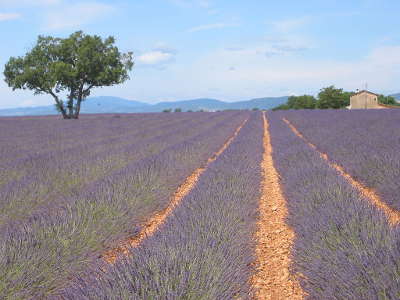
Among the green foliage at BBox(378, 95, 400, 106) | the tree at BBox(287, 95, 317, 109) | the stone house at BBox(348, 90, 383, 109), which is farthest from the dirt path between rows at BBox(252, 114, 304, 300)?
the green foliage at BBox(378, 95, 400, 106)

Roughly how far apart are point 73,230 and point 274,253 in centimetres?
173

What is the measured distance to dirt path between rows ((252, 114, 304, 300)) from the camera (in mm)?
2592

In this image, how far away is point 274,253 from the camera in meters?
3.30

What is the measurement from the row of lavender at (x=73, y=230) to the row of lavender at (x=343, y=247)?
1663 millimetres

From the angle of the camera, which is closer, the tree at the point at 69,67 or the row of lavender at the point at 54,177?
the row of lavender at the point at 54,177

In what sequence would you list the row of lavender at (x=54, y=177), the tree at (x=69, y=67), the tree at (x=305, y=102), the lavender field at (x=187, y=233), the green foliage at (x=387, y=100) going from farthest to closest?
the green foliage at (x=387, y=100)
the tree at (x=305, y=102)
the tree at (x=69, y=67)
the row of lavender at (x=54, y=177)
the lavender field at (x=187, y=233)

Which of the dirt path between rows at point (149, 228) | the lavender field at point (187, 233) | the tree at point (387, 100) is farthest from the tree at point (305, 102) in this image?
the dirt path between rows at point (149, 228)

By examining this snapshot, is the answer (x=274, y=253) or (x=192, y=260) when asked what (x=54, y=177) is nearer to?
(x=274, y=253)

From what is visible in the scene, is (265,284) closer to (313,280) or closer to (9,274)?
(313,280)

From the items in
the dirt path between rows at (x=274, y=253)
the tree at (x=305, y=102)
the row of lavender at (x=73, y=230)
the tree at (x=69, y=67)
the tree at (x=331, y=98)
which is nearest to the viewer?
the row of lavender at (x=73, y=230)

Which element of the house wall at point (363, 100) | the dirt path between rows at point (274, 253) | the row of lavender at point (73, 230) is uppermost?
the house wall at point (363, 100)

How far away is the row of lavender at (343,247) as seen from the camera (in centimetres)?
193

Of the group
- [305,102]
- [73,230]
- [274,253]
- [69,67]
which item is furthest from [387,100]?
[73,230]

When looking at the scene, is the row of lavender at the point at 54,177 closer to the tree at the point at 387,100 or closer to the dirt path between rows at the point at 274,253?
the dirt path between rows at the point at 274,253
